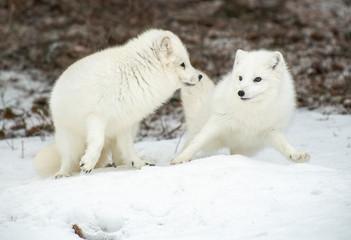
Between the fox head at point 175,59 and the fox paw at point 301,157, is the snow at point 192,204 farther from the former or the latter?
the fox head at point 175,59

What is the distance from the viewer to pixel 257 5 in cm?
1423

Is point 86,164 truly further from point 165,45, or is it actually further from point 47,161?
point 165,45

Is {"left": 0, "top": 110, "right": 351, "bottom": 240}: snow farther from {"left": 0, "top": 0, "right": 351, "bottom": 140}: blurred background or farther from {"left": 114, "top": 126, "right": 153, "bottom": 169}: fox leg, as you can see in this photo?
{"left": 0, "top": 0, "right": 351, "bottom": 140}: blurred background

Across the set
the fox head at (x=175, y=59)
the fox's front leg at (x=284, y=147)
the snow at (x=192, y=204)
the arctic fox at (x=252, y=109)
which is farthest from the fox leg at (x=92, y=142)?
the fox's front leg at (x=284, y=147)

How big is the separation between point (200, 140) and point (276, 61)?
3.87 ft

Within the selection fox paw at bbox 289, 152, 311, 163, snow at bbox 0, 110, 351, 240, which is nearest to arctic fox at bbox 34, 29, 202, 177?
snow at bbox 0, 110, 351, 240

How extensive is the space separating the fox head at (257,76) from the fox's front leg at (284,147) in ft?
1.53

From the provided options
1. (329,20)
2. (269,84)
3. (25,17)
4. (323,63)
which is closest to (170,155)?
(269,84)

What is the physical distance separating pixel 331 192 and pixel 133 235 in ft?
5.04

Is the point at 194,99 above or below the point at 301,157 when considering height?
above

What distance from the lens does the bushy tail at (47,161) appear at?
5199mm

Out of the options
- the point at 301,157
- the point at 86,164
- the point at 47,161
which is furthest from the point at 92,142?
the point at 301,157

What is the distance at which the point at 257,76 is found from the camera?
4801 mm

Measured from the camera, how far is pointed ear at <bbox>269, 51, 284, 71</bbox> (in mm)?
4910
